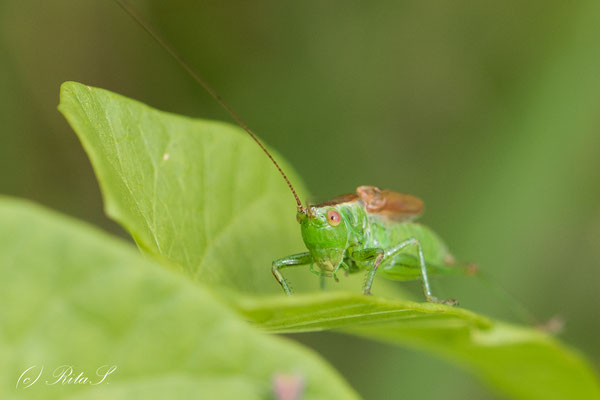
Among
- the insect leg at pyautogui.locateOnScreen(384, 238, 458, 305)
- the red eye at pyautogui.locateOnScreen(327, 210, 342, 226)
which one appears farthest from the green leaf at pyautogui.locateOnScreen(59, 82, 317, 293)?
the insect leg at pyautogui.locateOnScreen(384, 238, 458, 305)

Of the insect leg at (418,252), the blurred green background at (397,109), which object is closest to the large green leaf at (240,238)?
the insect leg at (418,252)

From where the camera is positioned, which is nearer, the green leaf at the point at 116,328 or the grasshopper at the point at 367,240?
the green leaf at the point at 116,328

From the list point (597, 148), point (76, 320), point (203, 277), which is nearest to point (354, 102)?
point (597, 148)

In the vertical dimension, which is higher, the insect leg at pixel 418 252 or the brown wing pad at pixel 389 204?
the brown wing pad at pixel 389 204

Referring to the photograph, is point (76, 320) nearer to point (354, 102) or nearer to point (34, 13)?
point (34, 13)

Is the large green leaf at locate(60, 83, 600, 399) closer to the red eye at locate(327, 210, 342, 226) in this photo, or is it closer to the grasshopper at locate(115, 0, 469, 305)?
the grasshopper at locate(115, 0, 469, 305)

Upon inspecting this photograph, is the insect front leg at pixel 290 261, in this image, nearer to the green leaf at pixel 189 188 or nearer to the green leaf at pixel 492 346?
the green leaf at pixel 189 188

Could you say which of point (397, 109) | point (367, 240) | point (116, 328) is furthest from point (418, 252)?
point (397, 109)
